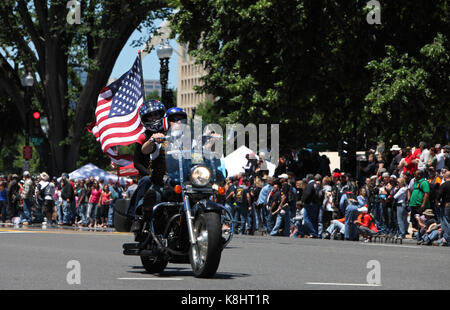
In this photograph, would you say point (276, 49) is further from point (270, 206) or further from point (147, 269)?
point (147, 269)

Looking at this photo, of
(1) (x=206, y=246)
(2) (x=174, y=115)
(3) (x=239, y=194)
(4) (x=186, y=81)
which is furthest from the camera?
(4) (x=186, y=81)

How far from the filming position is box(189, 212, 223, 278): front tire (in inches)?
384

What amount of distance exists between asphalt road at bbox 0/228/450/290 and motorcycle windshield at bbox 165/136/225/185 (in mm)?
1102

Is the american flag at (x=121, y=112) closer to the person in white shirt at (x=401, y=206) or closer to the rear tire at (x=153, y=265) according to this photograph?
the person in white shirt at (x=401, y=206)

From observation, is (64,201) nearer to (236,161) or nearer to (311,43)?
(236,161)

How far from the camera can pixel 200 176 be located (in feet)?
33.3

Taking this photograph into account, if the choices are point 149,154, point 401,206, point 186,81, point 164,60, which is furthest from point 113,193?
point 186,81

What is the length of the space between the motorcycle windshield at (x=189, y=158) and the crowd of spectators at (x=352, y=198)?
11.4m

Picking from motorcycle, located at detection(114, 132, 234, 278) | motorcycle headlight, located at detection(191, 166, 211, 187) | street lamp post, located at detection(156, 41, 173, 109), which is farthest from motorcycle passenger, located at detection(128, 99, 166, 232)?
street lamp post, located at detection(156, 41, 173, 109)

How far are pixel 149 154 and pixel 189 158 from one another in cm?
81

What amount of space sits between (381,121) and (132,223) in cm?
1820

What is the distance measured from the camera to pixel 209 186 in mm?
10234

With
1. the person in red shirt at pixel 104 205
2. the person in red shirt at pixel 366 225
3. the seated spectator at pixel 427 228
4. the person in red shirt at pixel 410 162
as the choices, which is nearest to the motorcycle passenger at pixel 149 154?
the seated spectator at pixel 427 228
